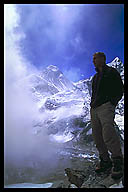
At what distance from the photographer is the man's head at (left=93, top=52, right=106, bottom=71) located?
6.21ft

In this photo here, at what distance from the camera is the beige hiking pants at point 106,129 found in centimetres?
157

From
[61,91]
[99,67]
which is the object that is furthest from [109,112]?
[61,91]

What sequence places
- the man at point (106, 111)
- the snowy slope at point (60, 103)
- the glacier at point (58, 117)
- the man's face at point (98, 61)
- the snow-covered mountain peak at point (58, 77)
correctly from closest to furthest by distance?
the man at point (106, 111) → the man's face at point (98, 61) → the snow-covered mountain peak at point (58, 77) → the glacier at point (58, 117) → the snowy slope at point (60, 103)

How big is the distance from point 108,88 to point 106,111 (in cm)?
28

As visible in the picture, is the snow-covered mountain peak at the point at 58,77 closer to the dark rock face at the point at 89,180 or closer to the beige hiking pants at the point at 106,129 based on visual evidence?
the beige hiking pants at the point at 106,129

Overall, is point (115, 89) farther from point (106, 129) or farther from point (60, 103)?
point (60, 103)

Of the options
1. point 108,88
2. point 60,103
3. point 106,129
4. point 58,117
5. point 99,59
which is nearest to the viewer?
point 106,129

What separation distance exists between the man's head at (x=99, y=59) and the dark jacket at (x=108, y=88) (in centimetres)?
7

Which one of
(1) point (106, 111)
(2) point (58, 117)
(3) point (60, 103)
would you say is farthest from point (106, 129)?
(3) point (60, 103)

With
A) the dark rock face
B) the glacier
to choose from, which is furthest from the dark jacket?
the glacier

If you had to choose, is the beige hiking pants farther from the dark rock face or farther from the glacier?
the glacier

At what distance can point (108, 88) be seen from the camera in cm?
175

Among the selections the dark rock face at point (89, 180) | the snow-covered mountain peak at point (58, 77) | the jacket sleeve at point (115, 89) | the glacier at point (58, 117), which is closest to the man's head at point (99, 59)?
the jacket sleeve at point (115, 89)
